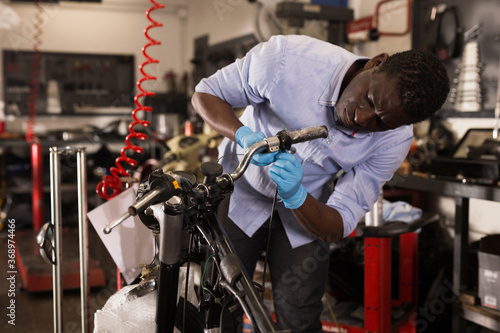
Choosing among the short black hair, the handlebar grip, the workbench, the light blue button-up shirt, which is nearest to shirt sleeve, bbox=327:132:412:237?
the light blue button-up shirt

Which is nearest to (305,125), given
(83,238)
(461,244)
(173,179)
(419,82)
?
(419,82)

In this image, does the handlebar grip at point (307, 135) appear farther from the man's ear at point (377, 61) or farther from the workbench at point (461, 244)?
the workbench at point (461, 244)

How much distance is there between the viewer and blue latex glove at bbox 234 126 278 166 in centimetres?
104

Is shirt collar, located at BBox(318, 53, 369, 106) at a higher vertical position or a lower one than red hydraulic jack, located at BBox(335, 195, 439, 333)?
higher

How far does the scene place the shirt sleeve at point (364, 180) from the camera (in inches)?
52.2

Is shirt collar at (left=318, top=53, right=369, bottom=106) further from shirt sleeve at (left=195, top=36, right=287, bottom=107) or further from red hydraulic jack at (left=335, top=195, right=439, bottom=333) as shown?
red hydraulic jack at (left=335, top=195, right=439, bottom=333)

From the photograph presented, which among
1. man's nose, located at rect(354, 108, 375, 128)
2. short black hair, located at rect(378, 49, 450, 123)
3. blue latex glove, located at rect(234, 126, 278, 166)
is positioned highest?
short black hair, located at rect(378, 49, 450, 123)

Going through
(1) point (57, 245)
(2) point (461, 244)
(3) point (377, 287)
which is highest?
(1) point (57, 245)

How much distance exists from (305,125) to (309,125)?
0.02 m

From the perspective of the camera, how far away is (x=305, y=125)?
1.29 meters

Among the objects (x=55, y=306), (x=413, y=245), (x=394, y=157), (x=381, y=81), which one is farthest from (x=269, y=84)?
(x=413, y=245)

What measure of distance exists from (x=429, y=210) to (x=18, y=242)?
3.07m

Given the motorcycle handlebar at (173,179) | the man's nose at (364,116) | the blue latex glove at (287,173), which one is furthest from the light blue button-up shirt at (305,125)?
the motorcycle handlebar at (173,179)

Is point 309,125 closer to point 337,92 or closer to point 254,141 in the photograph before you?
point 337,92
